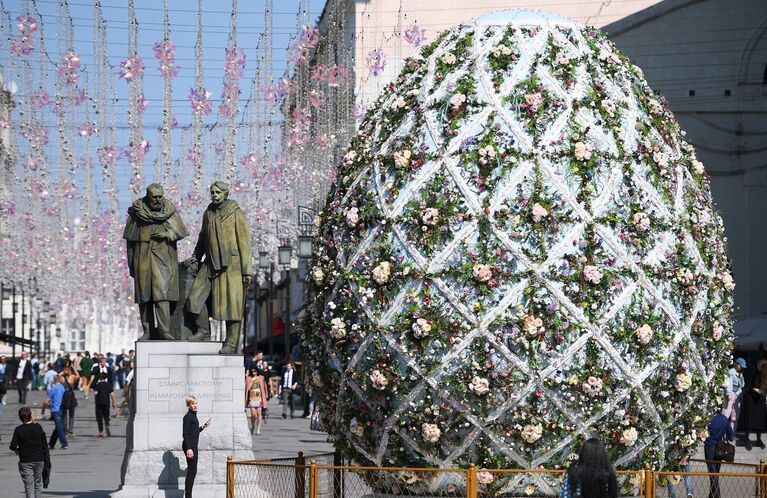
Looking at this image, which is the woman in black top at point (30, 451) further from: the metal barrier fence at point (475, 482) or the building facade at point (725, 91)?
the building facade at point (725, 91)

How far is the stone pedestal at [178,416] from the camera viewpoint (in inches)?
674

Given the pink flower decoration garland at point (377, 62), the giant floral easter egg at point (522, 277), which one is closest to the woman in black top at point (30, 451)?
the giant floral easter egg at point (522, 277)

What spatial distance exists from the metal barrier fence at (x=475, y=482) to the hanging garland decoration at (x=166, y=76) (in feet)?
84.7

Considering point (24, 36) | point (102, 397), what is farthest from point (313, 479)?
point (24, 36)

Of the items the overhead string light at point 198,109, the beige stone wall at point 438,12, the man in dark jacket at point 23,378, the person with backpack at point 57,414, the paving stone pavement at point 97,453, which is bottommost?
the paving stone pavement at point 97,453

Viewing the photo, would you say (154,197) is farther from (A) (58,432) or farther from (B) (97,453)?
(A) (58,432)

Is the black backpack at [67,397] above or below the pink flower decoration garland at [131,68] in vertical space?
below

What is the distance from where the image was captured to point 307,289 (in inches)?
501

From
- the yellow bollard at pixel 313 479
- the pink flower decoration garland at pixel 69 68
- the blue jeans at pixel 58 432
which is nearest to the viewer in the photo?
the yellow bollard at pixel 313 479

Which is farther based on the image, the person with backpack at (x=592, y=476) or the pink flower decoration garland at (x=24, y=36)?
the pink flower decoration garland at (x=24, y=36)

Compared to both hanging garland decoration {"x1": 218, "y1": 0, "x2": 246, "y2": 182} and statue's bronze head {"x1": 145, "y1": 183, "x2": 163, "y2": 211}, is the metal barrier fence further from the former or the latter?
hanging garland decoration {"x1": 218, "y1": 0, "x2": 246, "y2": 182}

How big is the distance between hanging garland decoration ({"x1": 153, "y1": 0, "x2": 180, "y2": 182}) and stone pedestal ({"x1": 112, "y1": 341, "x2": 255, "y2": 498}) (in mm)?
20076

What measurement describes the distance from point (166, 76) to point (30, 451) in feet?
78.5

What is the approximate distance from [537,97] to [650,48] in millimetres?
38894
